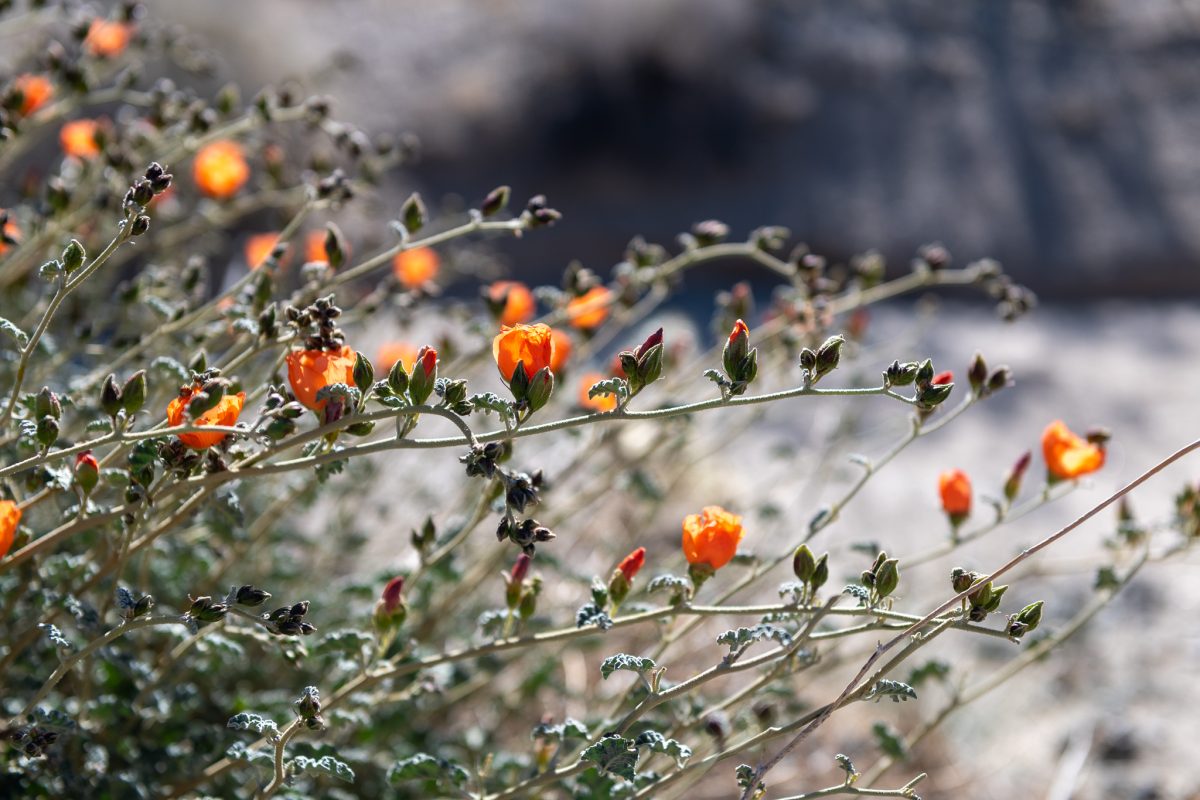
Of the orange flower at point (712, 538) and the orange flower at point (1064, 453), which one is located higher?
the orange flower at point (1064, 453)

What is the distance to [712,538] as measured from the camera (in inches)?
46.0

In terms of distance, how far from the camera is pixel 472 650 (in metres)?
1.17

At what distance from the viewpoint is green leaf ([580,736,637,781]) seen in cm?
104

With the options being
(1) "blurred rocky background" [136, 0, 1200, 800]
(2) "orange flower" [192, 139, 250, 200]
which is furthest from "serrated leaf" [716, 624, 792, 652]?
(1) "blurred rocky background" [136, 0, 1200, 800]

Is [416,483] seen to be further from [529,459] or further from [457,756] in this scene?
[457,756]

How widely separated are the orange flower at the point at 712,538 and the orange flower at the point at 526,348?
0.84 feet

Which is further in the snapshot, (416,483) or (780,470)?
(780,470)

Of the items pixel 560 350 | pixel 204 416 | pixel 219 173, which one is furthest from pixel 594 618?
pixel 219 173

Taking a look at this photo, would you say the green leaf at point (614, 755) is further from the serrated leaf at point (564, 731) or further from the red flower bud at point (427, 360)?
the red flower bud at point (427, 360)

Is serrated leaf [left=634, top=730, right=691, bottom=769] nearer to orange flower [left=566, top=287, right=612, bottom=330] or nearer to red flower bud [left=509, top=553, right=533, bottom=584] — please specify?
red flower bud [left=509, top=553, right=533, bottom=584]

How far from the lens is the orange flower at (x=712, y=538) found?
3.84 ft

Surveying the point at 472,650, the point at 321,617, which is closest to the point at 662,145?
the point at 321,617

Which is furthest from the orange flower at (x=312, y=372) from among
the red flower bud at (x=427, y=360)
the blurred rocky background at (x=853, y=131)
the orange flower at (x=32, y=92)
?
the blurred rocky background at (x=853, y=131)

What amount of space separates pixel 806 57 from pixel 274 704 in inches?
146
